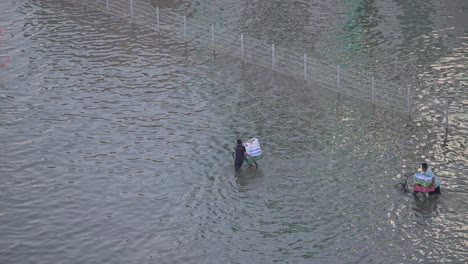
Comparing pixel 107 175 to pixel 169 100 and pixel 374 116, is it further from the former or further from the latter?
pixel 374 116

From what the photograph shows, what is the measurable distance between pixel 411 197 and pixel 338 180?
11.7 feet

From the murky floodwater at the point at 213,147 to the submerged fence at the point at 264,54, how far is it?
100cm

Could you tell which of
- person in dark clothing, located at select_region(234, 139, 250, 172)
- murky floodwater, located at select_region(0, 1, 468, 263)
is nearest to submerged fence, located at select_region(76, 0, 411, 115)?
murky floodwater, located at select_region(0, 1, 468, 263)

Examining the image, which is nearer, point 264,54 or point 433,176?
point 433,176

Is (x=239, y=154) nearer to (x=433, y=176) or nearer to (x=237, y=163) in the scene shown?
(x=237, y=163)

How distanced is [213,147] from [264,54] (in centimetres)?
1481

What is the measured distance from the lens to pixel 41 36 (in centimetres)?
5825

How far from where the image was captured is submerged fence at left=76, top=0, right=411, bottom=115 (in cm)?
4900

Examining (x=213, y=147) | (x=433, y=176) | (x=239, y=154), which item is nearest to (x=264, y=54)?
(x=213, y=147)

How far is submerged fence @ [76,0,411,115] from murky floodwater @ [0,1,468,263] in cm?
100

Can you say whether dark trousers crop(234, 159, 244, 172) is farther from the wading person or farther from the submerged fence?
the submerged fence

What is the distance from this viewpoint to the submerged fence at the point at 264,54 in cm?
4900

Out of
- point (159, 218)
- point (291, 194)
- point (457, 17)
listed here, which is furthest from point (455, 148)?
point (457, 17)

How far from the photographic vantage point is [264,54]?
55625 millimetres
